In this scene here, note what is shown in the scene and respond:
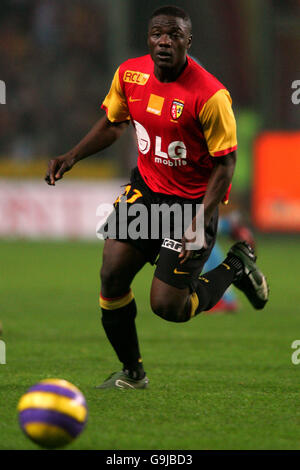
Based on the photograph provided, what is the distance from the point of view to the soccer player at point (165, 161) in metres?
4.78

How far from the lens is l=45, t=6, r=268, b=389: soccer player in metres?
4.78

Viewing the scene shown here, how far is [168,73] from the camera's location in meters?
4.91

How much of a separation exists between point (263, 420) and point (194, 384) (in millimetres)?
983

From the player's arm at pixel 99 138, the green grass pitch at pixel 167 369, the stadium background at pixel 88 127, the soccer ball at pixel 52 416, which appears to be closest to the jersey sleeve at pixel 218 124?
the player's arm at pixel 99 138

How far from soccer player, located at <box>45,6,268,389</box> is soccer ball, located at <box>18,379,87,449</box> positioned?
4.15ft

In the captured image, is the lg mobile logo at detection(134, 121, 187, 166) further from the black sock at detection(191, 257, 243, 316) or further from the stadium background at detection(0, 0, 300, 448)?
the stadium background at detection(0, 0, 300, 448)

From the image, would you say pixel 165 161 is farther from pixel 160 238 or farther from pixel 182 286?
pixel 182 286

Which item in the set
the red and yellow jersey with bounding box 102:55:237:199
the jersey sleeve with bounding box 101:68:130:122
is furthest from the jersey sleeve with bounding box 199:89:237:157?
the jersey sleeve with bounding box 101:68:130:122

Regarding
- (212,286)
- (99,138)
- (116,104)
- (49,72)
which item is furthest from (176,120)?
(49,72)

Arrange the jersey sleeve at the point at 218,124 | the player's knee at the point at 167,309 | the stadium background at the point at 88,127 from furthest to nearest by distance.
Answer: the stadium background at the point at 88,127
the player's knee at the point at 167,309
the jersey sleeve at the point at 218,124

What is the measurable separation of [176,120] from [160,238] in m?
0.68

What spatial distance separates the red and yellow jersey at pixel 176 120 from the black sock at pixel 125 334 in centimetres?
71

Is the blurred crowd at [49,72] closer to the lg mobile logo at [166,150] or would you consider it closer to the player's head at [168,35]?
the lg mobile logo at [166,150]

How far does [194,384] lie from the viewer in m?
5.33
